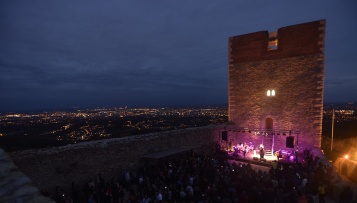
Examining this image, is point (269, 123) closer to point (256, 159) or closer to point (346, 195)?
point (256, 159)

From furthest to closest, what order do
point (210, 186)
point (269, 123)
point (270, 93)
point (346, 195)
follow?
point (269, 123), point (270, 93), point (210, 186), point (346, 195)

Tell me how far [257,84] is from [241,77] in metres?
1.34

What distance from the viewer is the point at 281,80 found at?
14.8 meters

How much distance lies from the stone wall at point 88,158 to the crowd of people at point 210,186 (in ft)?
1.44

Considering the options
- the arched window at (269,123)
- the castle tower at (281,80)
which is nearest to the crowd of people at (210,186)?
the castle tower at (281,80)

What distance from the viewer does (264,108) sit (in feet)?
50.7

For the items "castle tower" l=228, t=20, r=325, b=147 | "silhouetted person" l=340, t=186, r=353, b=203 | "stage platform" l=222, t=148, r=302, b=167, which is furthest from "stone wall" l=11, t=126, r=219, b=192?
"silhouetted person" l=340, t=186, r=353, b=203

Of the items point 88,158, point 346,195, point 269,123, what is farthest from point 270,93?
point 88,158

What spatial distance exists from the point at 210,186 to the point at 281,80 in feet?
32.7

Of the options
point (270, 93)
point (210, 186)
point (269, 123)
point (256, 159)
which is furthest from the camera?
point (269, 123)

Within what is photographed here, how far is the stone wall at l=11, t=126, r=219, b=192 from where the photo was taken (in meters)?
7.88

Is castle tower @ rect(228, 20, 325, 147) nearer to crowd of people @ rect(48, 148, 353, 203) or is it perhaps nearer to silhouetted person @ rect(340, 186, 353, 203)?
crowd of people @ rect(48, 148, 353, 203)

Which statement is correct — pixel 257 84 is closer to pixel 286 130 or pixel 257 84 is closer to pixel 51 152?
pixel 286 130

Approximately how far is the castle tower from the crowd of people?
446 cm
